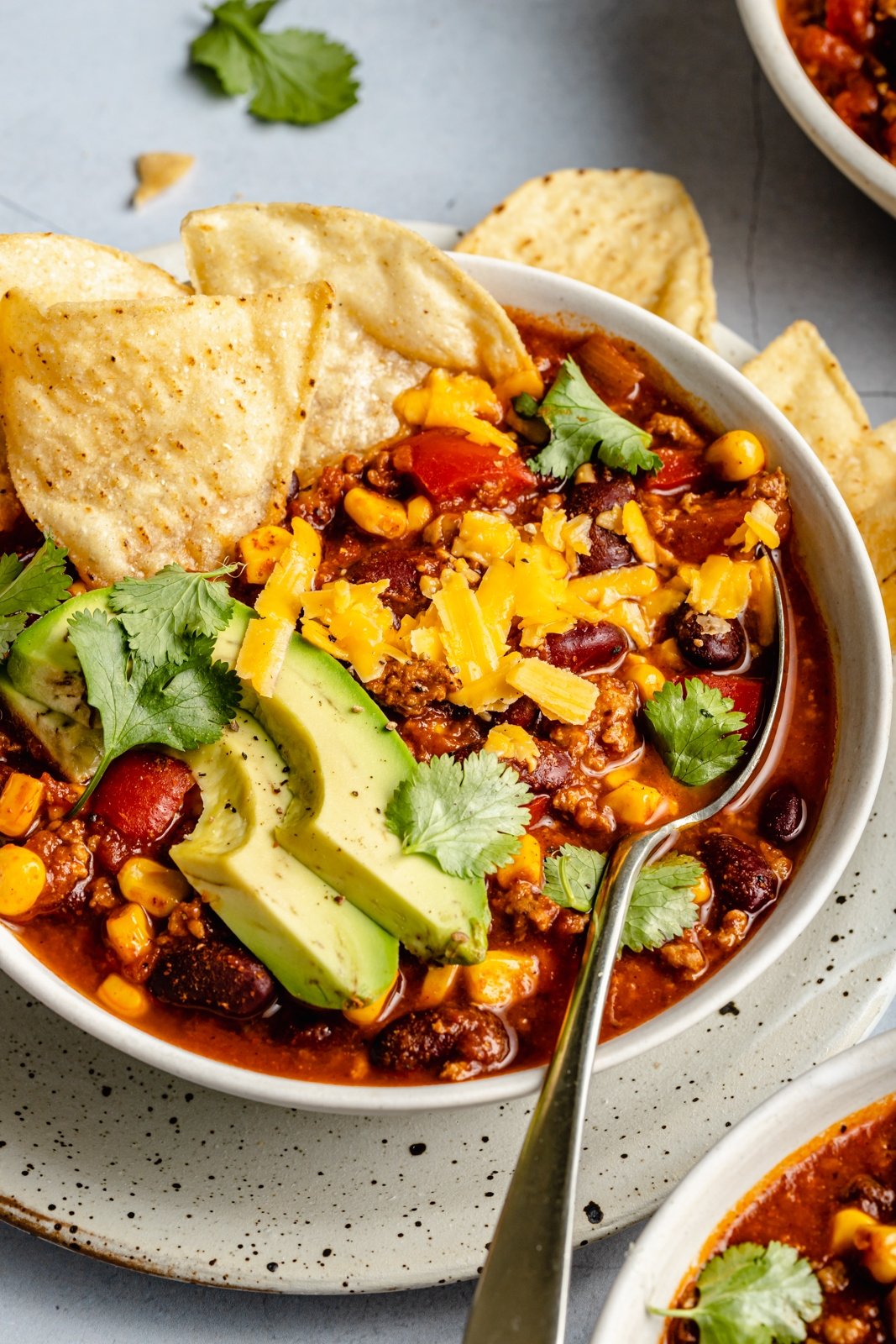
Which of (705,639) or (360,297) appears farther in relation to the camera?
(360,297)

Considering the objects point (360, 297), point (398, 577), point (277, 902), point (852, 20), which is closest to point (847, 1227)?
point (277, 902)

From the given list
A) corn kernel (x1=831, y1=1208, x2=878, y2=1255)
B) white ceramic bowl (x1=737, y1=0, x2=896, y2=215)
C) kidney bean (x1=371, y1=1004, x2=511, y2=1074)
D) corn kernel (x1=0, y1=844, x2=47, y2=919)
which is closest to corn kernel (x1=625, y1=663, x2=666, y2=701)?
kidney bean (x1=371, y1=1004, x2=511, y2=1074)

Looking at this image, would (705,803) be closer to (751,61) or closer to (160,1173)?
(160,1173)

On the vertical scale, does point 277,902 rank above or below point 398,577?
below

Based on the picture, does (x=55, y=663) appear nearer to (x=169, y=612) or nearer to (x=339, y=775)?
(x=169, y=612)

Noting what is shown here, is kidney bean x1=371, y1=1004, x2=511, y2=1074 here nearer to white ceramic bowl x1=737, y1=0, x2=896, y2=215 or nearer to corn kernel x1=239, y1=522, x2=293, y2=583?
corn kernel x1=239, y1=522, x2=293, y2=583

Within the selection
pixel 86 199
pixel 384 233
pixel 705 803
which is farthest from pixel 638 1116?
pixel 86 199
